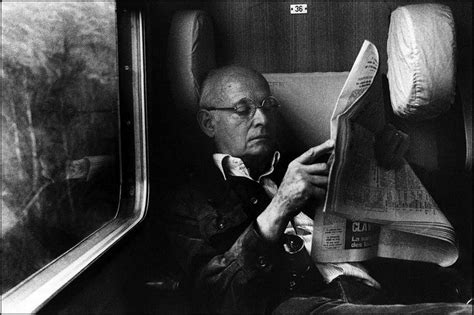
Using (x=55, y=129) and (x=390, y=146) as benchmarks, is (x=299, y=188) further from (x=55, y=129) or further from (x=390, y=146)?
(x=55, y=129)

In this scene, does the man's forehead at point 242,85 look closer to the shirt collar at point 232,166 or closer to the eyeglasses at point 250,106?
the eyeglasses at point 250,106

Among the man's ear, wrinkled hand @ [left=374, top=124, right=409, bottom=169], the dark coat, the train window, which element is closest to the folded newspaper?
wrinkled hand @ [left=374, top=124, right=409, bottom=169]

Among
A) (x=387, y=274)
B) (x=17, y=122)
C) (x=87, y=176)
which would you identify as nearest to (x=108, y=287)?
(x=87, y=176)

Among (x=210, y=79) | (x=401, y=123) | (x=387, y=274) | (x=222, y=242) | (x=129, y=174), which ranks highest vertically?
(x=210, y=79)

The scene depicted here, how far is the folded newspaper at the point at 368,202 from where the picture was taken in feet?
7.11

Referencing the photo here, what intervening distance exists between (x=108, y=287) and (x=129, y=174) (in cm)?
43

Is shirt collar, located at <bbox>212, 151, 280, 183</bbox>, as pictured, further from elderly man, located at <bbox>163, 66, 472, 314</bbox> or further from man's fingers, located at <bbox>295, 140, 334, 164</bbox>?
man's fingers, located at <bbox>295, 140, 334, 164</bbox>

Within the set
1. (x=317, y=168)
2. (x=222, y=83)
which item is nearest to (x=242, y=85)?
(x=222, y=83)

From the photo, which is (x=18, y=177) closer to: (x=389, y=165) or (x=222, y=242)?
(x=222, y=242)

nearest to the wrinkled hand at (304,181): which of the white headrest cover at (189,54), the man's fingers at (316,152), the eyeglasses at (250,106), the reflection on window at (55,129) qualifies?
the man's fingers at (316,152)

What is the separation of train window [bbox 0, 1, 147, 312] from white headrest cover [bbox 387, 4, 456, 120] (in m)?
0.93

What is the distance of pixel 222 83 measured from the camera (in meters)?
2.16

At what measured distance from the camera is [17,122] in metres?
1.93

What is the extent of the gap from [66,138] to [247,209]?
69 cm
